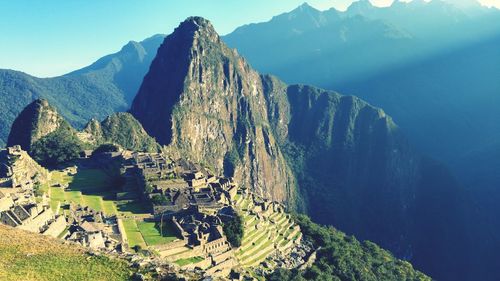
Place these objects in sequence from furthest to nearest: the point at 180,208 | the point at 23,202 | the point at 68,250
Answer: the point at 180,208
the point at 23,202
the point at 68,250

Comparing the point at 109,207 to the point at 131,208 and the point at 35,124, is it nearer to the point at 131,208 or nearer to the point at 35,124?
the point at 131,208

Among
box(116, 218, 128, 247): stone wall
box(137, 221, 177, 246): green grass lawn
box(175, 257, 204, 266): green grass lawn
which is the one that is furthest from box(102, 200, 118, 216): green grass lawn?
box(175, 257, 204, 266): green grass lawn

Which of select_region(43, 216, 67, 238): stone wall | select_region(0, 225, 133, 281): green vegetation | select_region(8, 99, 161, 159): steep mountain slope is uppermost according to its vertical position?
select_region(8, 99, 161, 159): steep mountain slope

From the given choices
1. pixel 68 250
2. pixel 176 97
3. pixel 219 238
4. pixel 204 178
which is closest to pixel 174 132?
pixel 176 97

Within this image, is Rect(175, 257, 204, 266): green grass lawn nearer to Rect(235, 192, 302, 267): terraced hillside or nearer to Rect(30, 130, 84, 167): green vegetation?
Rect(235, 192, 302, 267): terraced hillside

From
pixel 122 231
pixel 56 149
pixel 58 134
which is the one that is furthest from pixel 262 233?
pixel 58 134

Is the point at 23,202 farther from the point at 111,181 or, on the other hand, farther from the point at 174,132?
the point at 174,132

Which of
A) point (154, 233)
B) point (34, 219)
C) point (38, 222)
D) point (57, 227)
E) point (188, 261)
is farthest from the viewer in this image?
point (154, 233)
